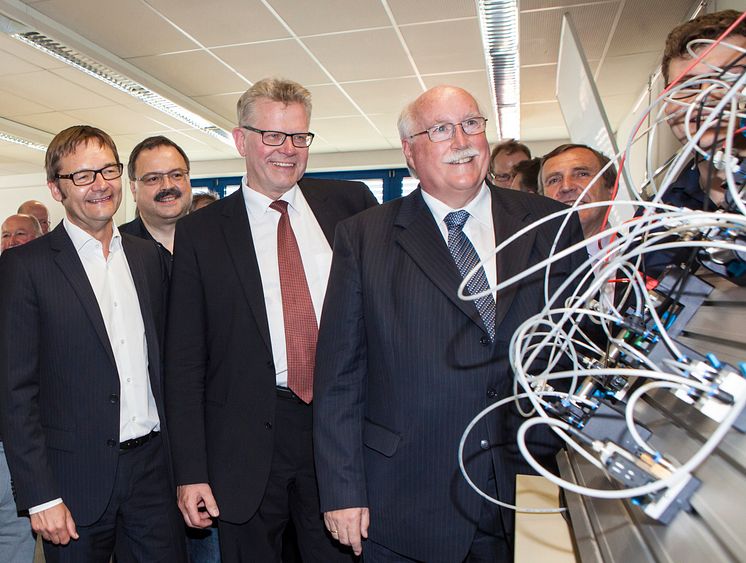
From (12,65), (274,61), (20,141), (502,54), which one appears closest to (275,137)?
(274,61)

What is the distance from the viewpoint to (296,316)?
1637 mm

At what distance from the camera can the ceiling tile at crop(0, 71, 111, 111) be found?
18.0 ft

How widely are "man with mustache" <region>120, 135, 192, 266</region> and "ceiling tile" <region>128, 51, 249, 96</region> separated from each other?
108 inches

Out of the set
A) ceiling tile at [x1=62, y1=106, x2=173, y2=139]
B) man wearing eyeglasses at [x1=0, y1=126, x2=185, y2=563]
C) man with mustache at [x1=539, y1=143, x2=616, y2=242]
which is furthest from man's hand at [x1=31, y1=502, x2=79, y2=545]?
ceiling tile at [x1=62, y1=106, x2=173, y2=139]

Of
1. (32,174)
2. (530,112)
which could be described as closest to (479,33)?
(530,112)

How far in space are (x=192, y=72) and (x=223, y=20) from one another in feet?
4.18

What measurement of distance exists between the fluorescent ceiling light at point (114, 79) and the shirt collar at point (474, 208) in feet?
14.2

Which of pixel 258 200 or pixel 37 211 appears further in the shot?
pixel 37 211

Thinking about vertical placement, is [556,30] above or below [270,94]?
above

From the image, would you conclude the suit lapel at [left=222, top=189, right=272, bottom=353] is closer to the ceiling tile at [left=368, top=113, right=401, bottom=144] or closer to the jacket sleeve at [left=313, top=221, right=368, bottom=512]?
the jacket sleeve at [left=313, top=221, right=368, bottom=512]

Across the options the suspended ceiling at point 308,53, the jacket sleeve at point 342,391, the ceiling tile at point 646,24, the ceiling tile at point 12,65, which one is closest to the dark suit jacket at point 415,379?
the jacket sleeve at point 342,391

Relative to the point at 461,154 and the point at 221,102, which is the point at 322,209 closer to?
the point at 461,154

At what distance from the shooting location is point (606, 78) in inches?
224

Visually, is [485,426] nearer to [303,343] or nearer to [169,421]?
[303,343]
